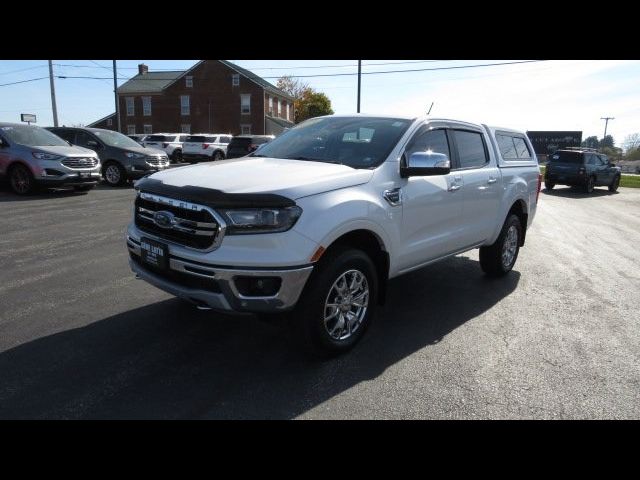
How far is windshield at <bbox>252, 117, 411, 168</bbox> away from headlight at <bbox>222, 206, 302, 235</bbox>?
108 centimetres

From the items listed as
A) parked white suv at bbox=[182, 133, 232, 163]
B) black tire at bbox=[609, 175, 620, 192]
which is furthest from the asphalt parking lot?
parked white suv at bbox=[182, 133, 232, 163]

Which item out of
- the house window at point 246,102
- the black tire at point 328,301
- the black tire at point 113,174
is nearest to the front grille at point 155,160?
the black tire at point 113,174

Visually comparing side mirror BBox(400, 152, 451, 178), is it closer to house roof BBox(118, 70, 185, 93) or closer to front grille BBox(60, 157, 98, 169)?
front grille BBox(60, 157, 98, 169)

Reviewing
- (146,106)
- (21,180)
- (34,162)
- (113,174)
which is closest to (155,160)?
(113,174)

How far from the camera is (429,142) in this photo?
4.61 m

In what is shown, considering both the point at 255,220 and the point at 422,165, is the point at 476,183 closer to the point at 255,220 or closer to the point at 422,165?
the point at 422,165

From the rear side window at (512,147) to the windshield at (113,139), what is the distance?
40.1 ft

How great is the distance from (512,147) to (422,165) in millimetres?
2964

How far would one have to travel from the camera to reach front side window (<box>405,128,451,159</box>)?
434 centimetres

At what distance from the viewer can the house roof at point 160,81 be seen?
163ft

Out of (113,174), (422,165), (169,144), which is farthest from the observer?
(169,144)

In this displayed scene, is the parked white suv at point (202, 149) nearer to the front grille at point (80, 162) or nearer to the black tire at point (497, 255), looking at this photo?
the front grille at point (80, 162)
